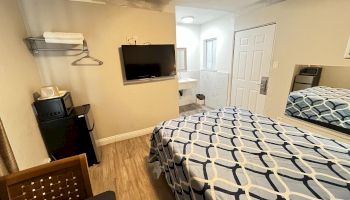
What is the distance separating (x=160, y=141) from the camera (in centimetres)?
165

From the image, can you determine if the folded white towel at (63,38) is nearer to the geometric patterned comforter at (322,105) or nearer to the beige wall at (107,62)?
the beige wall at (107,62)

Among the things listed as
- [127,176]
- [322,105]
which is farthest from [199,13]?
[127,176]

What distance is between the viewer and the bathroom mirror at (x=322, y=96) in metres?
1.92

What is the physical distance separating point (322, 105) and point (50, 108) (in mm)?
3521

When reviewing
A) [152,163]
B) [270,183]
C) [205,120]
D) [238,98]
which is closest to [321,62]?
[238,98]

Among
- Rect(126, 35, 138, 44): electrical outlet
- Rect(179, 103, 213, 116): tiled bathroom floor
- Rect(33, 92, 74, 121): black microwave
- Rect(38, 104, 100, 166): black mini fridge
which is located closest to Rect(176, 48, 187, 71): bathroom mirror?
Rect(179, 103, 213, 116): tiled bathroom floor

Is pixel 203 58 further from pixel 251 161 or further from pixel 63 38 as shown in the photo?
pixel 251 161

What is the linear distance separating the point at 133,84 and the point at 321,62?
2824 millimetres

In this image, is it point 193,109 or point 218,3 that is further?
point 193,109

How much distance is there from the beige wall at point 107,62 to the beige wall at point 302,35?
1.77 metres

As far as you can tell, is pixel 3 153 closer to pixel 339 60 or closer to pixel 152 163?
pixel 152 163

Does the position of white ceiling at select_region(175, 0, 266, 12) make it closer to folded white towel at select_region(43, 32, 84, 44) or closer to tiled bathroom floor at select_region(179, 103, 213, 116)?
folded white towel at select_region(43, 32, 84, 44)

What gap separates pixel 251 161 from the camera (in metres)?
1.12

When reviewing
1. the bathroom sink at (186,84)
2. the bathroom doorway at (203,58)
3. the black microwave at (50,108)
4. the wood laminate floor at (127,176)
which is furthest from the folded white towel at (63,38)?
the bathroom sink at (186,84)
